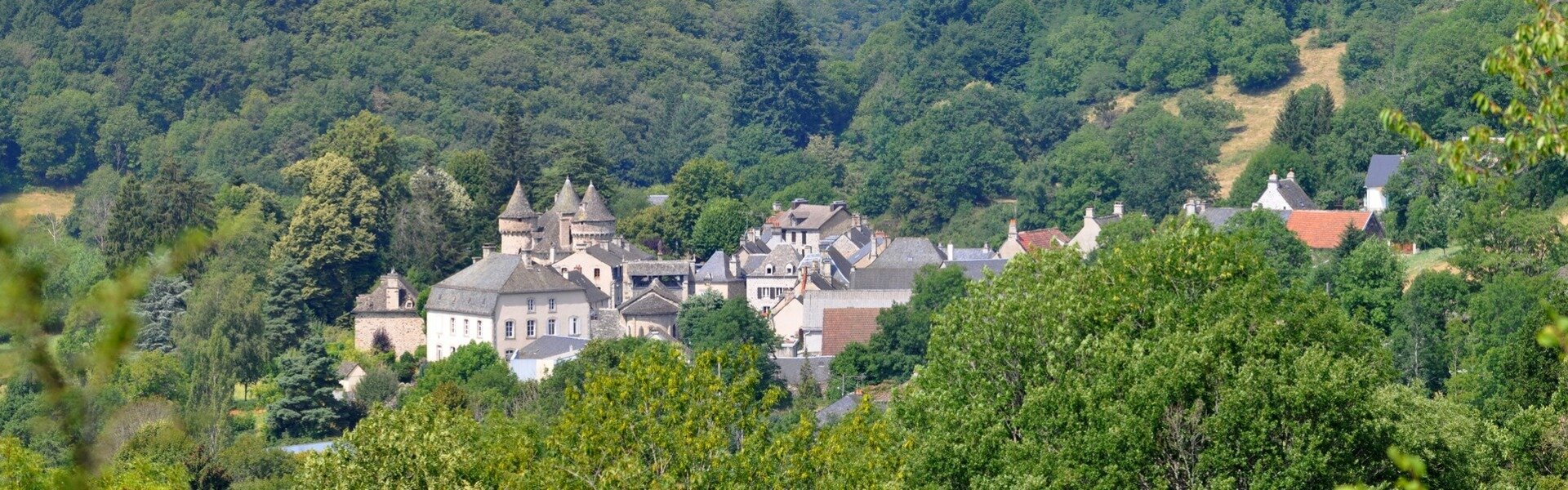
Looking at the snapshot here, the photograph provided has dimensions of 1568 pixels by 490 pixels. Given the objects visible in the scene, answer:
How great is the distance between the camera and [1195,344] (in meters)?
25.0

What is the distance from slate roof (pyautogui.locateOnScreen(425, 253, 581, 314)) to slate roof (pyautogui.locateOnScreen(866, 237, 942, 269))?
11282 mm

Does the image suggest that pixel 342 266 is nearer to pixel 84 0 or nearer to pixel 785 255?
Result: pixel 785 255

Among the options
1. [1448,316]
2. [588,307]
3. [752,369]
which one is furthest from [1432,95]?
[752,369]

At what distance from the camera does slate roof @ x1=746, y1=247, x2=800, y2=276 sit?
75312 mm

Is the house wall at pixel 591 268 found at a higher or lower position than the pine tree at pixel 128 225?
lower

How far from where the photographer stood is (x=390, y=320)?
71.2 meters

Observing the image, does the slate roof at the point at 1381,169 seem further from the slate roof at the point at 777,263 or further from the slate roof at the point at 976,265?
the slate roof at the point at 777,263

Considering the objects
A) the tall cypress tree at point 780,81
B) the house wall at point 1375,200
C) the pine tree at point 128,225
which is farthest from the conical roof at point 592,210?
the tall cypress tree at point 780,81

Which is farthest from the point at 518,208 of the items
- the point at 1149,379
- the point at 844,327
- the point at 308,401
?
the point at 1149,379

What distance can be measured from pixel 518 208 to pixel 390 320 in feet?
26.4

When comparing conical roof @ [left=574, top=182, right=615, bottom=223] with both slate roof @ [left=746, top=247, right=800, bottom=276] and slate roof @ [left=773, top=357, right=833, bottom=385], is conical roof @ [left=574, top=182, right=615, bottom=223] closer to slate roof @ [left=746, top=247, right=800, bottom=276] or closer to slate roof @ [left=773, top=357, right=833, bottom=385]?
slate roof @ [left=746, top=247, right=800, bottom=276]

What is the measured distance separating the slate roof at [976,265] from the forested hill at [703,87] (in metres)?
8.90

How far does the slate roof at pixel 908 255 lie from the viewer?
248ft

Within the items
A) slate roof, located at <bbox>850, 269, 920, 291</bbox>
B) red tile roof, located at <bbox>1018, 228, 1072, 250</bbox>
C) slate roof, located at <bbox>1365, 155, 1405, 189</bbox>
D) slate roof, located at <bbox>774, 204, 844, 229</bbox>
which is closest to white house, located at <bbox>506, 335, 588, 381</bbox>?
slate roof, located at <bbox>850, 269, 920, 291</bbox>
